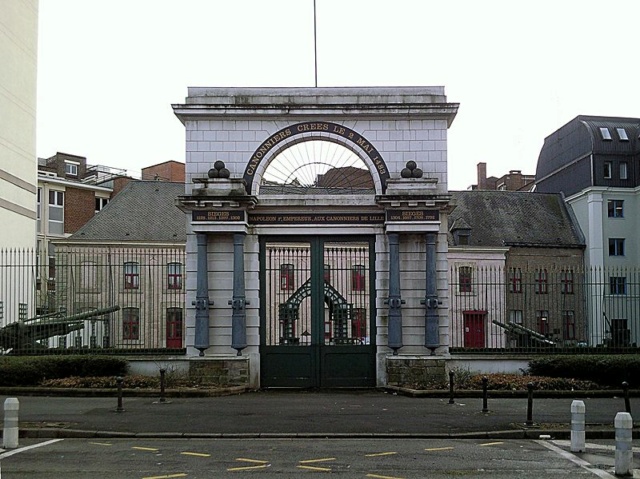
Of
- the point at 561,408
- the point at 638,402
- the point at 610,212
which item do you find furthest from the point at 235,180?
the point at 610,212

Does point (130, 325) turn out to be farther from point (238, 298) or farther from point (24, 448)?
point (24, 448)

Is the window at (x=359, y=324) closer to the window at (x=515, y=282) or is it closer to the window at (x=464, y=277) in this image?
the window at (x=515, y=282)

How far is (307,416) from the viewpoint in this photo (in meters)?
16.5

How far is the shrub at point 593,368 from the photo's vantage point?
20.6 m

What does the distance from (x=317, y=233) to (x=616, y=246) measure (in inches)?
1433

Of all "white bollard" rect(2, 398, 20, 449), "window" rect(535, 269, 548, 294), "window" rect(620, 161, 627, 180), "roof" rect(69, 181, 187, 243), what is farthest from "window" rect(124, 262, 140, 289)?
"window" rect(620, 161, 627, 180)

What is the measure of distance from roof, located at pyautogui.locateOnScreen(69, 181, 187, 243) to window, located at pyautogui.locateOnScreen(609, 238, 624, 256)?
87.2 ft

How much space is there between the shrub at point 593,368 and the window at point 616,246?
1309 inches

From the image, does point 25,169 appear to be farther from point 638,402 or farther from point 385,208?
point 638,402

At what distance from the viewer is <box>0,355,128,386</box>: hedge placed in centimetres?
2064

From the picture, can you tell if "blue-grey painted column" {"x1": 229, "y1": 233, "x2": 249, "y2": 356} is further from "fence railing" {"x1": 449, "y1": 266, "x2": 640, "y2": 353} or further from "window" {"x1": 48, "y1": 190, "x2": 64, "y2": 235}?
"window" {"x1": 48, "y1": 190, "x2": 64, "y2": 235}

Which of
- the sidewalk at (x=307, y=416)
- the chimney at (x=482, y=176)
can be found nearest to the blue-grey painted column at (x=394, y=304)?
the sidewalk at (x=307, y=416)

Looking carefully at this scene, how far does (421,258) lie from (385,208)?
5.46 ft

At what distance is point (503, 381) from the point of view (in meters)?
20.4
